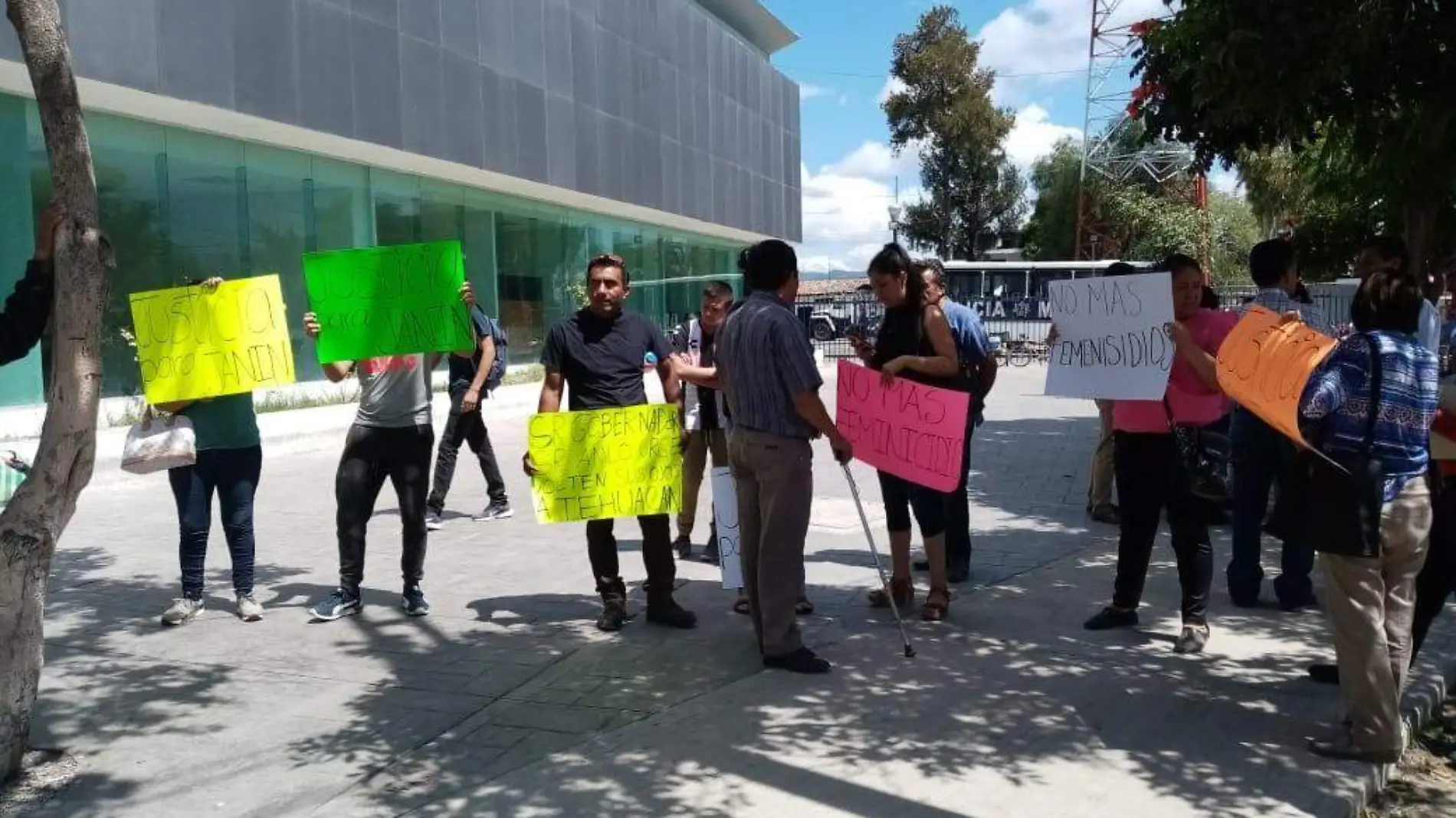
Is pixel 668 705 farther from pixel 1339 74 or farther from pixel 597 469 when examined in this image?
pixel 1339 74

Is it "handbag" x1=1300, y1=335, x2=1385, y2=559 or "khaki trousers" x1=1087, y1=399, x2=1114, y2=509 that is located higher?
"handbag" x1=1300, y1=335, x2=1385, y2=559

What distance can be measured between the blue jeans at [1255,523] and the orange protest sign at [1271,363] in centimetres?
165

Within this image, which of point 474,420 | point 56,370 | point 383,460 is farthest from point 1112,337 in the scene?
point 474,420

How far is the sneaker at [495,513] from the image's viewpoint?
30.1 ft

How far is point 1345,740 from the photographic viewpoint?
417cm

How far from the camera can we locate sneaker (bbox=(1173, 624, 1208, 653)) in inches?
209

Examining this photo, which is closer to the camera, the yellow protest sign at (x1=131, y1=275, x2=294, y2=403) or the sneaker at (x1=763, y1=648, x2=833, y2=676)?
the sneaker at (x1=763, y1=648, x2=833, y2=676)

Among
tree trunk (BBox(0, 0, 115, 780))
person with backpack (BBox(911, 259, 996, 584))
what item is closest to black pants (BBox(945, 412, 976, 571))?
person with backpack (BBox(911, 259, 996, 584))

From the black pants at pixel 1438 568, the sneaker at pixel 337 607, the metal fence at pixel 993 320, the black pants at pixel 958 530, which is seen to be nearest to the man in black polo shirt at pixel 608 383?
the sneaker at pixel 337 607

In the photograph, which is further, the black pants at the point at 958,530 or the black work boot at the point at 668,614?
the black pants at the point at 958,530

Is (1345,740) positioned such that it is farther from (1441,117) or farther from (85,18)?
(85,18)

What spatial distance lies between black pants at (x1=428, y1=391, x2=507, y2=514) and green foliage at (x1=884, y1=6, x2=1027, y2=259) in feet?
160

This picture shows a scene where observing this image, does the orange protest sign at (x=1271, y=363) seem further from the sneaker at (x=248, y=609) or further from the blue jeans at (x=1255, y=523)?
the sneaker at (x=248, y=609)

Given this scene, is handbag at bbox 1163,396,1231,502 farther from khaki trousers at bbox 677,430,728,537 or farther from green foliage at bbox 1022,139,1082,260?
green foliage at bbox 1022,139,1082,260
